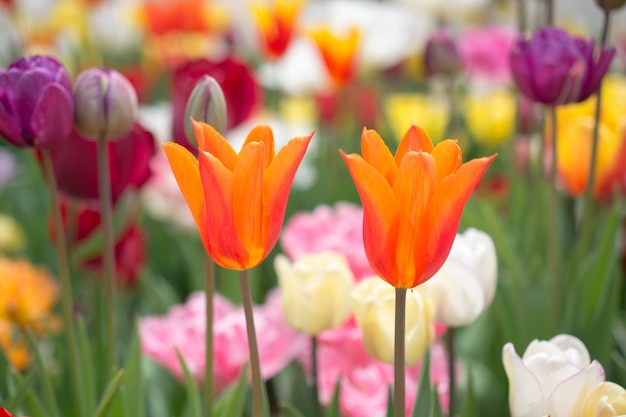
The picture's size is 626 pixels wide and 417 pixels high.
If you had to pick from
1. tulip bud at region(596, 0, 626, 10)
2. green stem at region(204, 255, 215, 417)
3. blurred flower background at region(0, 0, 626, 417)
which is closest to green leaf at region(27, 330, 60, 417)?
blurred flower background at region(0, 0, 626, 417)

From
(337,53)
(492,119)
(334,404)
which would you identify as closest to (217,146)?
(334,404)

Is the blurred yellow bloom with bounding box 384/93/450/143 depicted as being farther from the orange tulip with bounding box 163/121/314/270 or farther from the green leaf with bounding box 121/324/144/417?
the orange tulip with bounding box 163/121/314/270

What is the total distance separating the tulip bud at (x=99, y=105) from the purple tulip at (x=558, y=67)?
0.27 meters

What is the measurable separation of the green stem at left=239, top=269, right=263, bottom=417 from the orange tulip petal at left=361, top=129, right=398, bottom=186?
8 cm

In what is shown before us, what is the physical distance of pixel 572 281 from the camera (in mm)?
743

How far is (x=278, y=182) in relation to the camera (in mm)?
377

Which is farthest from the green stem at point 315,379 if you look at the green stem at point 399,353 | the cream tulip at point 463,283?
the green stem at point 399,353

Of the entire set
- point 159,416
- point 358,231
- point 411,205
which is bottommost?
point 159,416

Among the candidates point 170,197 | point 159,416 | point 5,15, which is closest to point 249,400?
point 159,416

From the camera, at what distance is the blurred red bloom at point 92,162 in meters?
0.70

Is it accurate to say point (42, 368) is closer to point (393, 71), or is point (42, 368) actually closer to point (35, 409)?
point (35, 409)

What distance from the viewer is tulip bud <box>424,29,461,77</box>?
976 mm

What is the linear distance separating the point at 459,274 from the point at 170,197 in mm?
597

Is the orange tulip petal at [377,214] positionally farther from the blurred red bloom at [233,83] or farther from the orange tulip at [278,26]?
the orange tulip at [278,26]
